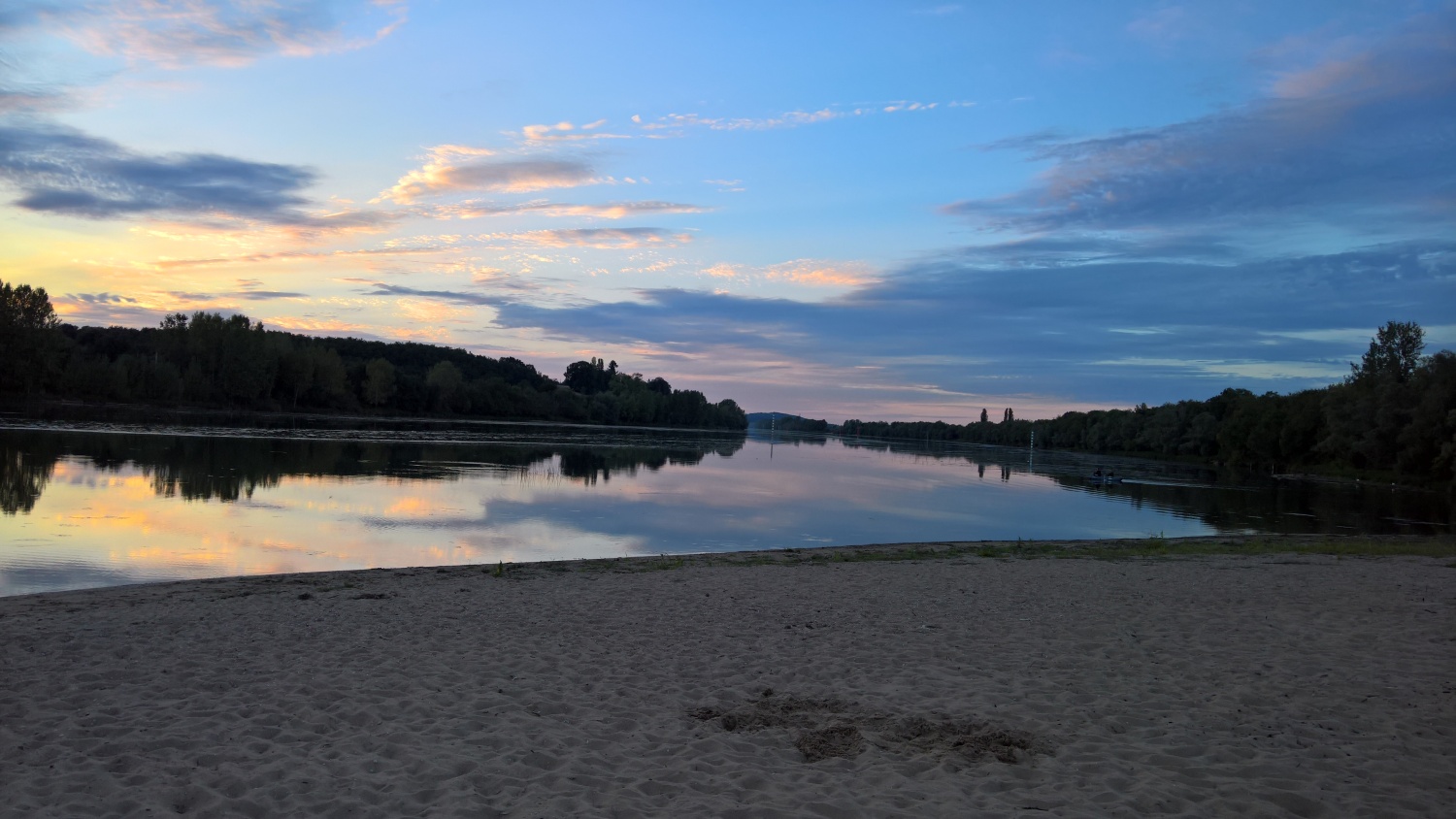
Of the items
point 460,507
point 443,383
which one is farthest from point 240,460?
point 443,383

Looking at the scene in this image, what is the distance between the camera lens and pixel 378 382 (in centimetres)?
12212

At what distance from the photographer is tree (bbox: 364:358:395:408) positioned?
12244 cm

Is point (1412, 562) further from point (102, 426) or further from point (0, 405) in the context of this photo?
point (0, 405)

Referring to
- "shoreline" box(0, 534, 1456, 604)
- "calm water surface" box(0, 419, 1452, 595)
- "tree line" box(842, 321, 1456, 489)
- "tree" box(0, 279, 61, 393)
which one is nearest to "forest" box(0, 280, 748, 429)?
"tree" box(0, 279, 61, 393)

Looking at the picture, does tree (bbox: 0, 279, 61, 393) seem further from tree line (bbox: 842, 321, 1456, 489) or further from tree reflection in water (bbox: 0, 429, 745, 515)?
tree line (bbox: 842, 321, 1456, 489)

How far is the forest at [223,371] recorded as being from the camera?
7731cm

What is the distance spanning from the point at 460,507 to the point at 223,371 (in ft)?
282

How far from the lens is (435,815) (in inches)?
195

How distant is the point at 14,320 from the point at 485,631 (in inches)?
3502

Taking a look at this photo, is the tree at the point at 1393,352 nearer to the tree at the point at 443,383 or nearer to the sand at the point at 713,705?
the sand at the point at 713,705

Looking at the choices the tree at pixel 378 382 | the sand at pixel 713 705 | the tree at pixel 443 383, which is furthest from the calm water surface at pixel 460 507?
the tree at pixel 443 383

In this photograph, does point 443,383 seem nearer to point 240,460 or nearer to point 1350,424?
point 240,460

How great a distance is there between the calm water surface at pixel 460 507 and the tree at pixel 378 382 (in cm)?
6651

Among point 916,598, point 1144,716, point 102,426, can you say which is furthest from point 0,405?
point 1144,716
